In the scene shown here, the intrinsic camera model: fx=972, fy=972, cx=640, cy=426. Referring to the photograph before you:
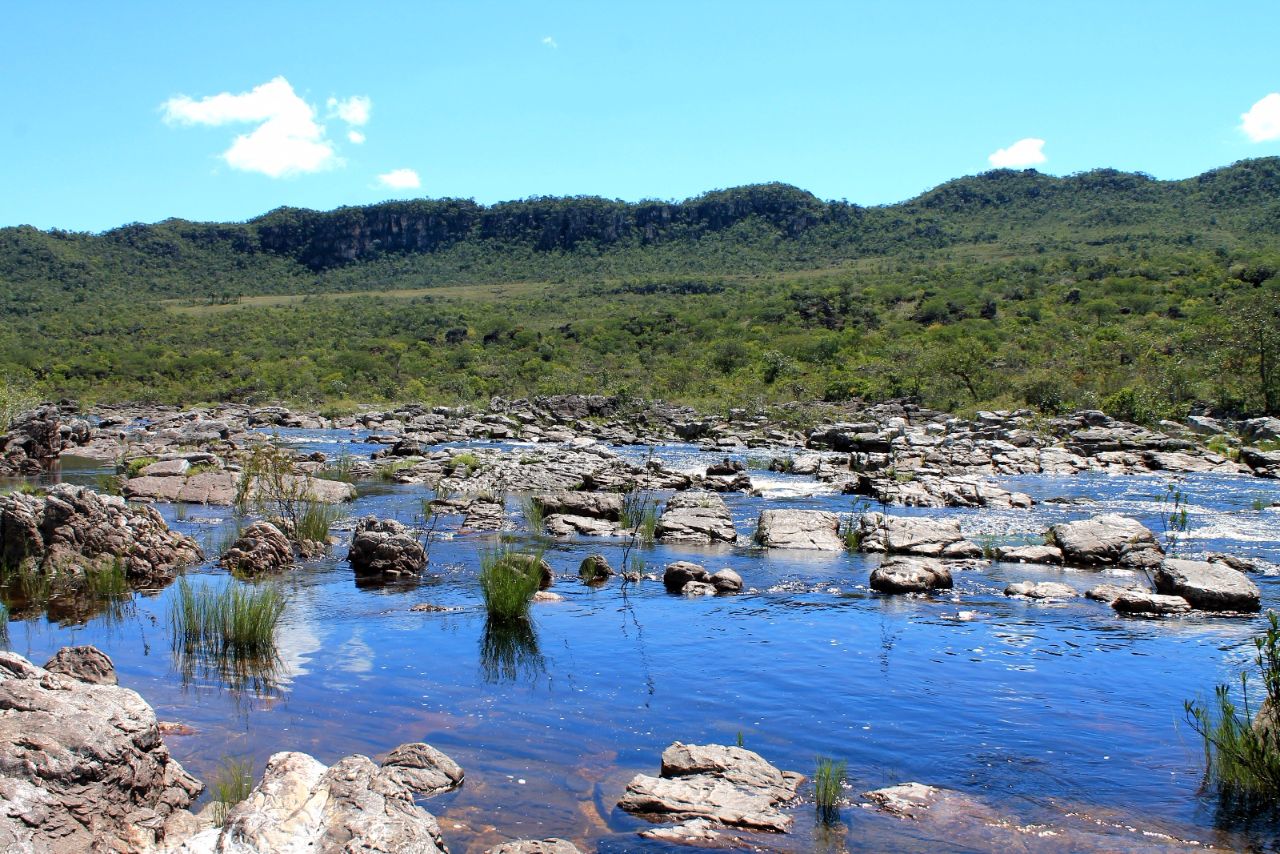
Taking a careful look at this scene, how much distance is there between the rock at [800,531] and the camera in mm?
15500

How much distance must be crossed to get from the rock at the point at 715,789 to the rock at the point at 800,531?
910 centimetres

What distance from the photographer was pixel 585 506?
17.8 meters

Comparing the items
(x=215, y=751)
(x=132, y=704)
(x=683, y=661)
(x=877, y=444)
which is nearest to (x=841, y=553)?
(x=683, y=661)

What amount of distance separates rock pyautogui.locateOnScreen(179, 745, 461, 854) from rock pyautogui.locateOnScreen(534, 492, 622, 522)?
1294 cm

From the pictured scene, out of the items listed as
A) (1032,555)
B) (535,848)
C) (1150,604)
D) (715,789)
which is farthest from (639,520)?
(535,848)

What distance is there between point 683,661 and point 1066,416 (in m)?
28.6

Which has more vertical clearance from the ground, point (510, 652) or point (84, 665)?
point (84, 665)

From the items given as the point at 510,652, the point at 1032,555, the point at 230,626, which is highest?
the point at 230,626

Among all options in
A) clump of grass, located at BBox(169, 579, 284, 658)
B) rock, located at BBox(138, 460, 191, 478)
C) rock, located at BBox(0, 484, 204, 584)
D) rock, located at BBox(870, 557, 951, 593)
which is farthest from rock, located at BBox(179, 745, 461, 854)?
rock, located at BBox(138, 460, 191, 478)

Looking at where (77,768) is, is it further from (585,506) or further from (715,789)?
(585,506)

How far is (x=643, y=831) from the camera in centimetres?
553

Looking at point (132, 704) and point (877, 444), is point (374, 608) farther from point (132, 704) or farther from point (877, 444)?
point (877, 444)

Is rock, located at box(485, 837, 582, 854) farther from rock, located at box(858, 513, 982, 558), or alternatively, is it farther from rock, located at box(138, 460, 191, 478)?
rock, located at box(138, 460, 191, 478)

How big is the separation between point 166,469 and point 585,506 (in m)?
9.45
